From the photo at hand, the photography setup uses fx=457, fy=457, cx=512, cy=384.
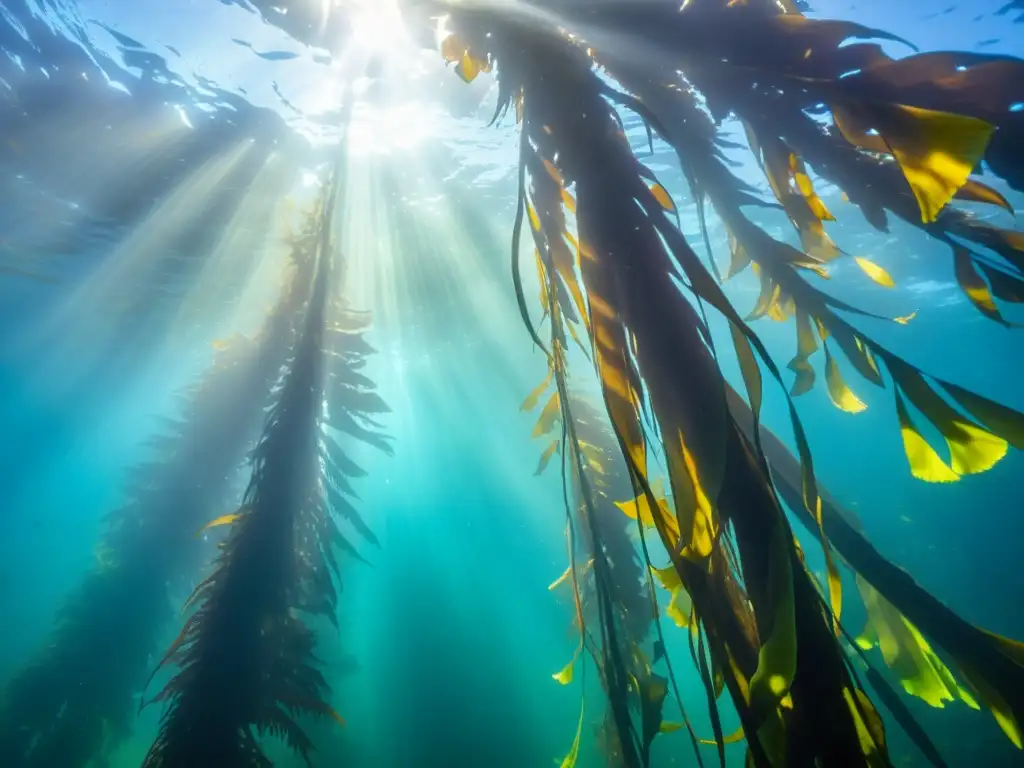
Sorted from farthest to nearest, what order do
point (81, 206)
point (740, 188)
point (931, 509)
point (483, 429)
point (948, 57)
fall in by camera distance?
point (483, 429), point (931, 509), point (81, 206), point (740, 188), point (948, 57)

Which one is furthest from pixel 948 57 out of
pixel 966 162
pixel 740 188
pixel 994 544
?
pixel 994 544

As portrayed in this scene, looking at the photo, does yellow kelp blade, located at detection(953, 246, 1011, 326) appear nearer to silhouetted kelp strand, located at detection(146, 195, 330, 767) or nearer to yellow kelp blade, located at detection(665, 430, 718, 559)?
yellow kelp blade, located at detection(665, 430, 718, 559)

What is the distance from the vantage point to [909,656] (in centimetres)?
177

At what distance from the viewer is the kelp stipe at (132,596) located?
20.6 ft

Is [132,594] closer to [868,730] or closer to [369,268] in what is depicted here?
[868,730]

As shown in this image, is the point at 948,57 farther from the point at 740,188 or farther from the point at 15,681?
the point at 15,681

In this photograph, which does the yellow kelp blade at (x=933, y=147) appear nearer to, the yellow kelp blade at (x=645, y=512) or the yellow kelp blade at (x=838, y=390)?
the yellow kelp blade at (x=645, y=512)

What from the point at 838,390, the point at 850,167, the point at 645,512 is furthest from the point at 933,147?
the point at 838,390

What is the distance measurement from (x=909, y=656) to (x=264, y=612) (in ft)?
10.6

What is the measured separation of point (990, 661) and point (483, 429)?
4906 centimetres

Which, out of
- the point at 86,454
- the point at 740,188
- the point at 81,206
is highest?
the point at 86,454

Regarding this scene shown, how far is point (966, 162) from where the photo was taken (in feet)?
3.26

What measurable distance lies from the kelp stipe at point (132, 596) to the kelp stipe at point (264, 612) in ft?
8.06

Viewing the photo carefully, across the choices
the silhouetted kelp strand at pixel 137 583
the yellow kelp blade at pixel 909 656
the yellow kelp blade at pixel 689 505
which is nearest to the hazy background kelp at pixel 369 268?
the silhouetted kelp strand at pixel 137 583
